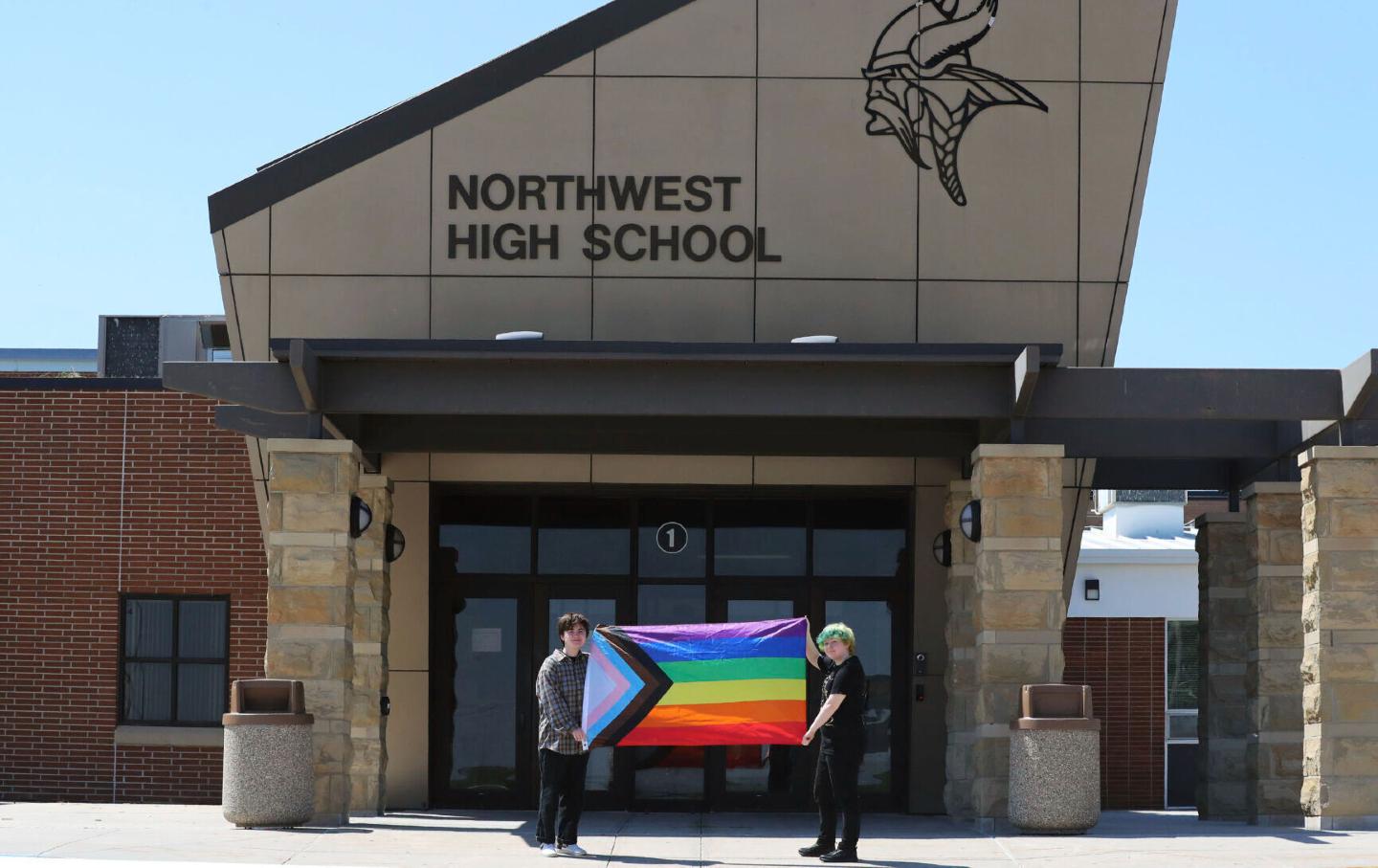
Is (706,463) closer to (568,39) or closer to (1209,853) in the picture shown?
(568,39)

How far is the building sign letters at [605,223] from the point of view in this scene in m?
17.5

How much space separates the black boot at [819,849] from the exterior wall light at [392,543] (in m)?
6.17

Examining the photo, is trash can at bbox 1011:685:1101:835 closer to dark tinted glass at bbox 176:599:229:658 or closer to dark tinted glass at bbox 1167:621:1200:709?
dark tinted glass at bbox 176:599:229:658

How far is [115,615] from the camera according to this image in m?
22.5

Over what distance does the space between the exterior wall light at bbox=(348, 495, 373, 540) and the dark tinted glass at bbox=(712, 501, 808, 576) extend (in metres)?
4.68

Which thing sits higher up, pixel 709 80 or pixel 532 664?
pixel 709 80

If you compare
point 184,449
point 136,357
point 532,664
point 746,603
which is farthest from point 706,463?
point 136,357

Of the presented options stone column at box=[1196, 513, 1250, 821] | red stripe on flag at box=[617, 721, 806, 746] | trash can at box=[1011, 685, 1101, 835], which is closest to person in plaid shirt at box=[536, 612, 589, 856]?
red stripe on flag at box=[617, 721, 806, 746]

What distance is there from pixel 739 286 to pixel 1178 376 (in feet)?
14.6

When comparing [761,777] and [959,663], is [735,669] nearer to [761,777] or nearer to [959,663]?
[959,663]

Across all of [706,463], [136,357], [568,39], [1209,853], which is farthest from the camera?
[136,357]

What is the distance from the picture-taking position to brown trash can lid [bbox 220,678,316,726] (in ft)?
47.2

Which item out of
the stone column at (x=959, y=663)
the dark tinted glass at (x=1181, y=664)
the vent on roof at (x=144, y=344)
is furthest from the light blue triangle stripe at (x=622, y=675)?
the vent on roof at (x=144, y=344)

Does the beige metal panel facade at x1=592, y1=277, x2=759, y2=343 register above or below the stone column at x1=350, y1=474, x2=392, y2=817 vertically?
above
